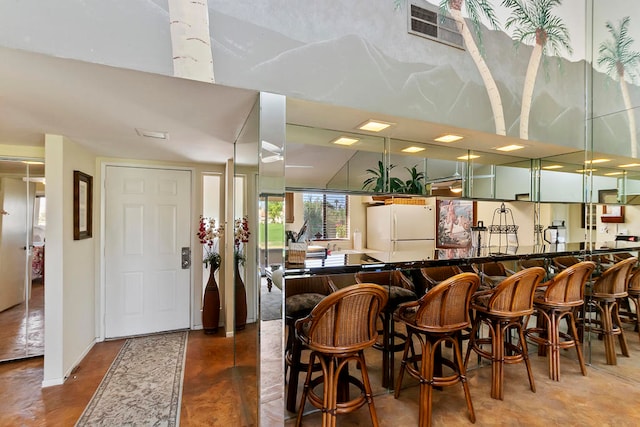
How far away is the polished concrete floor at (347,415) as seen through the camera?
2098mm

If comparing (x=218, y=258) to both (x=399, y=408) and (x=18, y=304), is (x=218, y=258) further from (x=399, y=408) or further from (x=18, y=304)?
(x=399, y=408)

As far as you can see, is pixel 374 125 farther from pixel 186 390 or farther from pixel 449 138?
pixel 186 390

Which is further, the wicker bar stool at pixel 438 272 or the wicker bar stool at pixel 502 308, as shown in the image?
the wicker bar stool at pixel 438 272

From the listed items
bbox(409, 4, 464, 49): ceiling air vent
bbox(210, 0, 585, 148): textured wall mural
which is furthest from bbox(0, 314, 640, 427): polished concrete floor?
bbox(409, 4, 464, 49): ceiling air vent

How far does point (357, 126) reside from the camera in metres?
2.55

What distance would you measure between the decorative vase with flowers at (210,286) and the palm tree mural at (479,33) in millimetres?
3222

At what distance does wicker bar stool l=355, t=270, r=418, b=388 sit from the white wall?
251 centimetres

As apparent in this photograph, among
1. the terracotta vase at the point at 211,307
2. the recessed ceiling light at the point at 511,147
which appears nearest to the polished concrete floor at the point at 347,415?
the terracotta vase at the point at 211,307

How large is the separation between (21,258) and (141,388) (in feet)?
6.29

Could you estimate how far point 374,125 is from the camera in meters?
2.51

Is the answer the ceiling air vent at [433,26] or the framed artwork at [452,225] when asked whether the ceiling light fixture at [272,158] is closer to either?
the ceiling air vent at [433,26]

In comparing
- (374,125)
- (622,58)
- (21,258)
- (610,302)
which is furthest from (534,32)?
(21,258)

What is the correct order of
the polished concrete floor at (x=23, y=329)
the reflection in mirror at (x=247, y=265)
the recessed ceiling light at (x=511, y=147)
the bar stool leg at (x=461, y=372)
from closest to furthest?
the reflection in mirror at (x=247, y=265) < the bar stool leg at (x=461, y=372) < the polished concrete floor at (x=23, y=329) < the recessed ceiling light at (x=511, y=147)

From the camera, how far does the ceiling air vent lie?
2.27m
